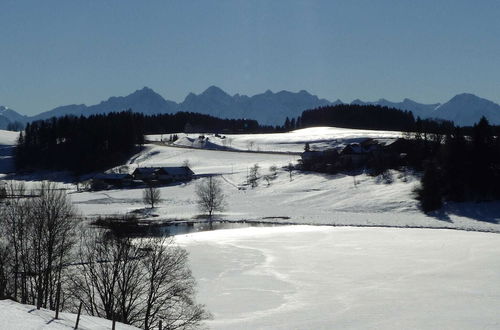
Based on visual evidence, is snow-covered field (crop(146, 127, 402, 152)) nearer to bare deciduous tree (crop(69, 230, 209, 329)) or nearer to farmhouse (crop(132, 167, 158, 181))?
farmhouse (crop(132, 167, 158, 181))

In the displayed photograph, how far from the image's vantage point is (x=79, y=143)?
155 meters

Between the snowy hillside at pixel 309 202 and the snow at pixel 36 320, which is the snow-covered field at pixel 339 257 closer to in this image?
the snowy hillside at pixel 309 202

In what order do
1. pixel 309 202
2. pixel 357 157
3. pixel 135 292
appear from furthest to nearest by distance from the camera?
pixel 357 157, pixel 309 202, pixel 135 292

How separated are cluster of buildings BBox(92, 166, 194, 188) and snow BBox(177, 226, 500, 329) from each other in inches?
2337

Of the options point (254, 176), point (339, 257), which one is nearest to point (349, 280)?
point (339, 257)

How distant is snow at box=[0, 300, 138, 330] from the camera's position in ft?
52.6

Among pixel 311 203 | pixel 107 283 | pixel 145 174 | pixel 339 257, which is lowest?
pixel 339 257

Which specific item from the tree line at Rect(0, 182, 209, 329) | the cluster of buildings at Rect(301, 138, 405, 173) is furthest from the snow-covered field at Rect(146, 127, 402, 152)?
the tree line at Rect(0, 182, 209, 329)

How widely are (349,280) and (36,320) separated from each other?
81.0 ft

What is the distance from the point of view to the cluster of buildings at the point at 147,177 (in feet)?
389

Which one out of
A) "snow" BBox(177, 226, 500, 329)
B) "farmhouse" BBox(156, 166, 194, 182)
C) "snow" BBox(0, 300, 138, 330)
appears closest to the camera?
"snow" BBox(0, 300, 138, 330)

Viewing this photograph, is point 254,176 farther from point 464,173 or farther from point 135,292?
point 135,292

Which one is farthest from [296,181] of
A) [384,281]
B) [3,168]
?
[3,168]

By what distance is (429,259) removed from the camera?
1763 inches
